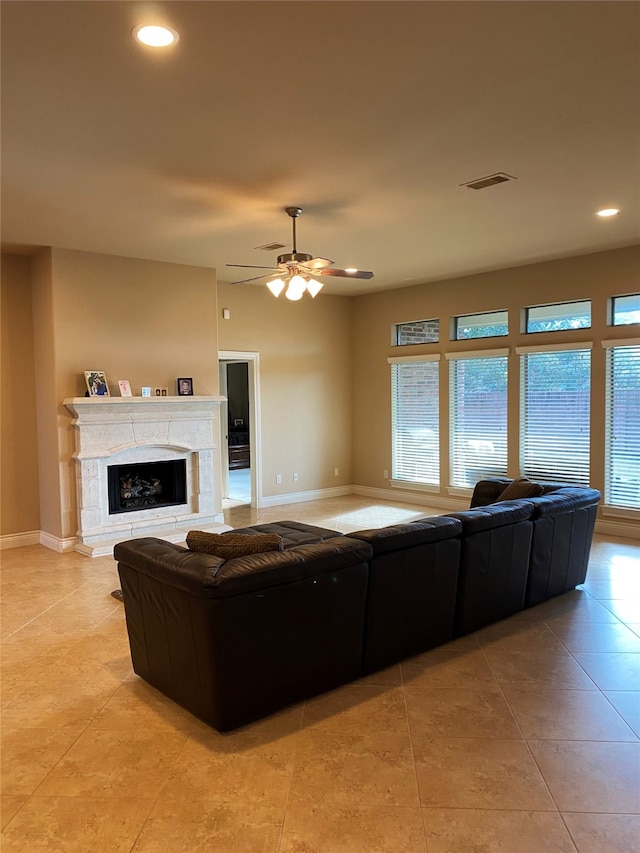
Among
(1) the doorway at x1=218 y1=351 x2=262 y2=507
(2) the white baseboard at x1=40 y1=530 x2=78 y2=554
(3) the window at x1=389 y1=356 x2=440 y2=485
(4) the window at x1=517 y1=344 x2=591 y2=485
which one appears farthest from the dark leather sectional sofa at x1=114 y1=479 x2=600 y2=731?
(1) the doorway at x1=218 y1=351 x2=262 y2=507

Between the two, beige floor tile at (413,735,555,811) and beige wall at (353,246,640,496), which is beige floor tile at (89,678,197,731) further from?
beige wall at (353,246,640,496)

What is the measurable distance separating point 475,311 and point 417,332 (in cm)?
104

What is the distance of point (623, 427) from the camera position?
6.37 metres

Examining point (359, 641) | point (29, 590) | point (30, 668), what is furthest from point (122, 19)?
point (29, 590)

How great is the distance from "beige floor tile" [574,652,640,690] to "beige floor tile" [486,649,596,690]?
52 mm

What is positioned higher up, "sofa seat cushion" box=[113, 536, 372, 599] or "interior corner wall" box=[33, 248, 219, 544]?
"interior corner wall" box=[33, 248, 219, 544]

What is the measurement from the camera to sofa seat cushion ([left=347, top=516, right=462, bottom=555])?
129 inches

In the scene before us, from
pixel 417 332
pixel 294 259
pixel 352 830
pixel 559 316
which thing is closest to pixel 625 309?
pixel 559 316

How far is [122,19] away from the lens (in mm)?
2346

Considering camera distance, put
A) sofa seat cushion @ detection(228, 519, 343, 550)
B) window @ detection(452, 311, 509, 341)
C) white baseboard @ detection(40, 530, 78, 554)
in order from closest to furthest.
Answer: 1. sofa seat cushion @ detection(228, 519, 343, 550)
2. white baseboard @ detection(40, 530, 78, 554)
3. window @ detection(452, 311, 509, 341)

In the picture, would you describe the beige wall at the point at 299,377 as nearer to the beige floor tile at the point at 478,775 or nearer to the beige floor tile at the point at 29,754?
the beige floor tile at the point at 29,754

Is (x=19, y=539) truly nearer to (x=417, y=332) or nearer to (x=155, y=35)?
(x=155, y=35)

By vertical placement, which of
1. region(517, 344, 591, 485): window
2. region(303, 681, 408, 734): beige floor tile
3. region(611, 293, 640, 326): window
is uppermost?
region(611, 293, 640, 326): window

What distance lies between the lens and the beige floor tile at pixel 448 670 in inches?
129
